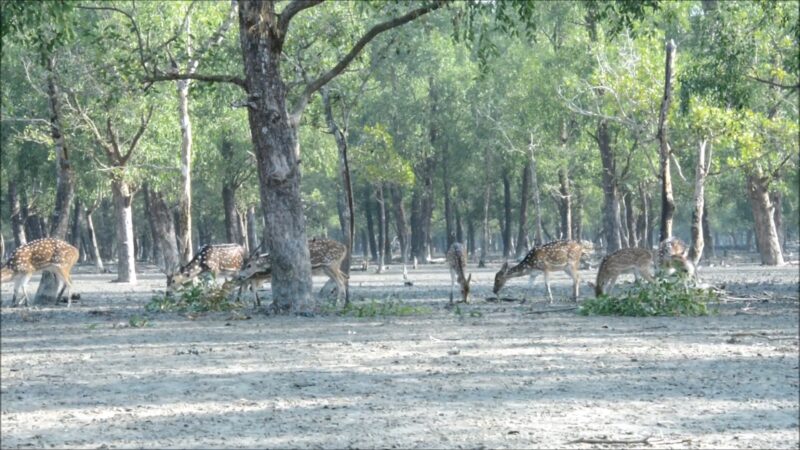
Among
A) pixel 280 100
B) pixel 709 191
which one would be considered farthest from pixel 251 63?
pixel 709 191

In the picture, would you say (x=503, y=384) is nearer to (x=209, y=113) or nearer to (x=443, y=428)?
(x=443, y=428)

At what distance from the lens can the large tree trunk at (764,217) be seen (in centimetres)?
5053

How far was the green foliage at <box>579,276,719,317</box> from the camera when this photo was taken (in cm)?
2194

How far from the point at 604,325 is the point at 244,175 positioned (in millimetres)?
42783

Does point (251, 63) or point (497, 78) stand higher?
point (497, 78)

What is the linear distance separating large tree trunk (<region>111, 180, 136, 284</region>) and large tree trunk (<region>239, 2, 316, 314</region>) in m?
19.2

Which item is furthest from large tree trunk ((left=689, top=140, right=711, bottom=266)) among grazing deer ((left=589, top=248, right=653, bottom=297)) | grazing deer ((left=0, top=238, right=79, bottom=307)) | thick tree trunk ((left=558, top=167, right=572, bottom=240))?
thick tree trunk ((left=558, top=167, right=572, bottom=240))

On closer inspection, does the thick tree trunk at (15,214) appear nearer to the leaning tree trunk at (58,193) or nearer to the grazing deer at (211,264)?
the leaning tree trunk at (58,193)

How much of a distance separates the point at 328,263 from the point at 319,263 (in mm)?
190

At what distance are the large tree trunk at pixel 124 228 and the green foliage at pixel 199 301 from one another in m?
15.7

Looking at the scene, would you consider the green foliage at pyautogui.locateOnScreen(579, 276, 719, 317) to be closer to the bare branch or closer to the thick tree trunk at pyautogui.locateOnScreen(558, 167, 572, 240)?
the bare branch

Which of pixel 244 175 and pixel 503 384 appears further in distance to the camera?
pixel 244 175

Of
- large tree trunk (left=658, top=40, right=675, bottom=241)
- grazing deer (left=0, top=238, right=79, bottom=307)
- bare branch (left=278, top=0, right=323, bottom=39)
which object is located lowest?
grazing deer (left=0, top=238, right=79, bottom=307)

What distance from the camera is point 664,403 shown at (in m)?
10.9
